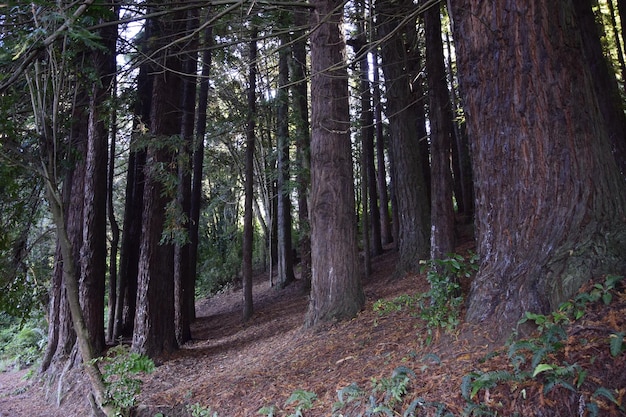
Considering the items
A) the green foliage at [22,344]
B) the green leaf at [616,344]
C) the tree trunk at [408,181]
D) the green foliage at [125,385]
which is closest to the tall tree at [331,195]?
the green foliage at [125,385]

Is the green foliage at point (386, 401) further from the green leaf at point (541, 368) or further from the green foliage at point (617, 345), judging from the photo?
the green foliage at point (617, 345)

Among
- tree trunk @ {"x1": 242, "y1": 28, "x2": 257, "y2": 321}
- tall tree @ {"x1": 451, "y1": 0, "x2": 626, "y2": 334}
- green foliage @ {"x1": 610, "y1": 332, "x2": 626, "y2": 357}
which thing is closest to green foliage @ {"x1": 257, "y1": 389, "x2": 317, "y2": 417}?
tall tree @ {"x1": 451, "y1": 0, "x2": 626, "y2": 334}

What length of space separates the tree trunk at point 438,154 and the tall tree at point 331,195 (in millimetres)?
1396

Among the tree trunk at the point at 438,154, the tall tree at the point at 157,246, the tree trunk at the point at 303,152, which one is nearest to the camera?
the tree trunk at the point at 438,154

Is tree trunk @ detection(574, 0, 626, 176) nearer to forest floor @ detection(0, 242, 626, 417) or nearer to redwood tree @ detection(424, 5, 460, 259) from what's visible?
redwood tree @ detection(424, 5, 460, 259)

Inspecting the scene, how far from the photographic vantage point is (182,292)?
11273 millimetres

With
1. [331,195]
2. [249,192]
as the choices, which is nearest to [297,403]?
[331,195]

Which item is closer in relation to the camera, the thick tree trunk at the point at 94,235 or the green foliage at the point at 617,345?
the green foliage at the point at 617,345

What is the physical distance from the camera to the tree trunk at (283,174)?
46.1ft

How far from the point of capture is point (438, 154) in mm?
7117

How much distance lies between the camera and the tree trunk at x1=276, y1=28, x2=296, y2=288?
46.1 feet

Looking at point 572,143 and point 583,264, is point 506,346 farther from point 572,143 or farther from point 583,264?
point 572,143

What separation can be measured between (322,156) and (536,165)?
4.08m

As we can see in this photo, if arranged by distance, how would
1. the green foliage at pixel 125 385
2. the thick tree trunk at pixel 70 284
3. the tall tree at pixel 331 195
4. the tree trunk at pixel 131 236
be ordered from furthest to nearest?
the tree trunk at pixel 131 236 < the tall tree at pixel 331 195 < the green foliage at pixel 125 385 < the thick tree trunk at pixel 70 284
